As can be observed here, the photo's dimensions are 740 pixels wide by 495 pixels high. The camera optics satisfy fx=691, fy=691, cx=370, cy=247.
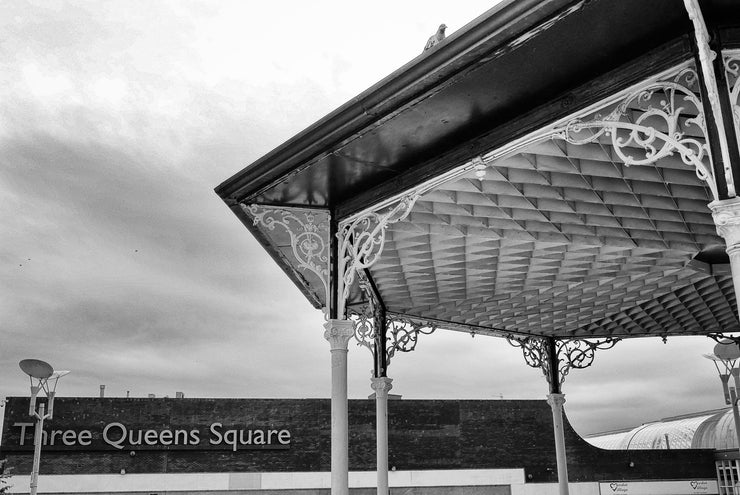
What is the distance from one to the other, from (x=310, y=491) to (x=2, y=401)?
10.7 meters

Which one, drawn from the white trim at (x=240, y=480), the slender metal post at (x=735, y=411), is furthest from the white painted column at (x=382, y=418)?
the white trim at (x=240, y=480)

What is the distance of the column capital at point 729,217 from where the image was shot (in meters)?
4.07

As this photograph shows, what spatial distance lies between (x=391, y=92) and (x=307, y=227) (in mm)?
2369

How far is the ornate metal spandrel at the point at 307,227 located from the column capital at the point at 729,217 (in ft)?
13.1

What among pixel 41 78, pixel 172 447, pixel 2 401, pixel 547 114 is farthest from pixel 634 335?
pixel 2 401

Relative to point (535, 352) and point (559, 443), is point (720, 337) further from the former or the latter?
point (559, 443)

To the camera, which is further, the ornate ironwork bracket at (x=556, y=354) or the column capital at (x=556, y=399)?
the ornate ironwork bracket at (x=556, y=354)

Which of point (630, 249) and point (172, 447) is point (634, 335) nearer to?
point (630, 249)

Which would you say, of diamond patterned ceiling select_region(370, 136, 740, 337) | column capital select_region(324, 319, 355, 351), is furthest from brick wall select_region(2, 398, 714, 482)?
column capital select_region(324, 319, 355, 351)

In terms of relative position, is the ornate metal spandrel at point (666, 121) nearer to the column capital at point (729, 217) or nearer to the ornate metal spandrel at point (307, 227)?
the column capital at point (729, 217)

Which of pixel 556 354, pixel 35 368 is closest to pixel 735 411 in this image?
pixel 556 354

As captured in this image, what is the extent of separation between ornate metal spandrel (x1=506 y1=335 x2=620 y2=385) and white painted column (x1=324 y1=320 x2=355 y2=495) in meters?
8.62

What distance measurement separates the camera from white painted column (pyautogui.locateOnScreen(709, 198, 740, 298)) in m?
4.07

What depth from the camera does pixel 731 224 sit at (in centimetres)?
409
